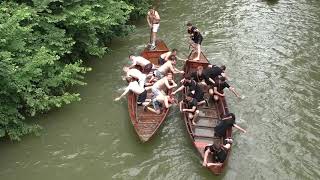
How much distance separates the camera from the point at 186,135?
14234 millimetres

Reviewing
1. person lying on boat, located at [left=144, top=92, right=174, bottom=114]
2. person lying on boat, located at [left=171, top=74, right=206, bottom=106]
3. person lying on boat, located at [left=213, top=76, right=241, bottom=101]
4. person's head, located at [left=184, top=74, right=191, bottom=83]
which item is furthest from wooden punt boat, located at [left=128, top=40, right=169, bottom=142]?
person lying on boat, located at [left=213, top=76, right=241, bottom=101]

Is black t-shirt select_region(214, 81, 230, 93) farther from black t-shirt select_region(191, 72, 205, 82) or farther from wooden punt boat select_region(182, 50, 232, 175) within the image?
black t-shirt select_region(191, 72, 205, 82)

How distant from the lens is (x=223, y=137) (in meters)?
13.3

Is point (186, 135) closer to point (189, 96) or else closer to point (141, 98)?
point (189, 96)

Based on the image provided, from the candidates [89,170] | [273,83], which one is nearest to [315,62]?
[273,83]

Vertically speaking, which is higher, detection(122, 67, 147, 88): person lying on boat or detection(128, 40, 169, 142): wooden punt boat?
detection(122, 67, 147, 88): person lying on boat

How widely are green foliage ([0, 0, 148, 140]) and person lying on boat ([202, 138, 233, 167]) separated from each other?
189 inches

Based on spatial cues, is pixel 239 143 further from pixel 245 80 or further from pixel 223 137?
pixel 245 80

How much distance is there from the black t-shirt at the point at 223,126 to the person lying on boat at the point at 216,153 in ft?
2.42

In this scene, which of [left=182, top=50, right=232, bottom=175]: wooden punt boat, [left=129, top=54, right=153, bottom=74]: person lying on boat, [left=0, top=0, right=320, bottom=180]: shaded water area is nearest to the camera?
[left=0, top=0, right=320, bottom=180]: shaded water area

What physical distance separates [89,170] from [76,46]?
617 centimetres

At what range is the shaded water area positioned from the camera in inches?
504

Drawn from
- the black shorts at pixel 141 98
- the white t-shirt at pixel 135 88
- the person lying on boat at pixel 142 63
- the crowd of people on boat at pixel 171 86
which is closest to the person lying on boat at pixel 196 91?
the crowd of people on boat at pixel 171 86

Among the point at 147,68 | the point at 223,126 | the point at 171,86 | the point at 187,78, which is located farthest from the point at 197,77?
the point at 223,126
